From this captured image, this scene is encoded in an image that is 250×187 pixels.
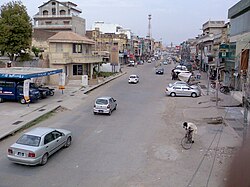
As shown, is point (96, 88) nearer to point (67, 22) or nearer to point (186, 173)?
point (186, 173)

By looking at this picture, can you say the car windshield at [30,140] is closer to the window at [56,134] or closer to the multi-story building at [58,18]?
the window at [56,134]

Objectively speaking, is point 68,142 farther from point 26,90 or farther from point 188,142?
point 26,90

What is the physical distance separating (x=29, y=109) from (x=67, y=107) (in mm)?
3241

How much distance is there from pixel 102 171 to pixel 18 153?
3.51 m

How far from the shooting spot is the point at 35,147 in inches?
482

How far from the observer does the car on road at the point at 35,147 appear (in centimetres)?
1199

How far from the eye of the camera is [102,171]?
11953 millimetres

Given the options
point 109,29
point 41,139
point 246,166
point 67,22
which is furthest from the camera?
point 109,29

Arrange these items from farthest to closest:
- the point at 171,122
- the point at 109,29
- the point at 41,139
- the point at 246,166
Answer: the point at 109,29
the point at 171,122
the point at 41,139
the point at 246,166

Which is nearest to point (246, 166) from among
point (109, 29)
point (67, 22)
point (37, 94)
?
point (37, 94)

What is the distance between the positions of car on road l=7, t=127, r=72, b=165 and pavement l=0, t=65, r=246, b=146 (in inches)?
169

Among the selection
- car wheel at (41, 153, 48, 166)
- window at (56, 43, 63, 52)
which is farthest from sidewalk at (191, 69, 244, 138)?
window at (56, 43, 63, 52)

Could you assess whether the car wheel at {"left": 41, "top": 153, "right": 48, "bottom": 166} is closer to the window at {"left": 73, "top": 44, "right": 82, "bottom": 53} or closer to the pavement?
the pavement

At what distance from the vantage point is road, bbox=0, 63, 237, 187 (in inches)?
438
